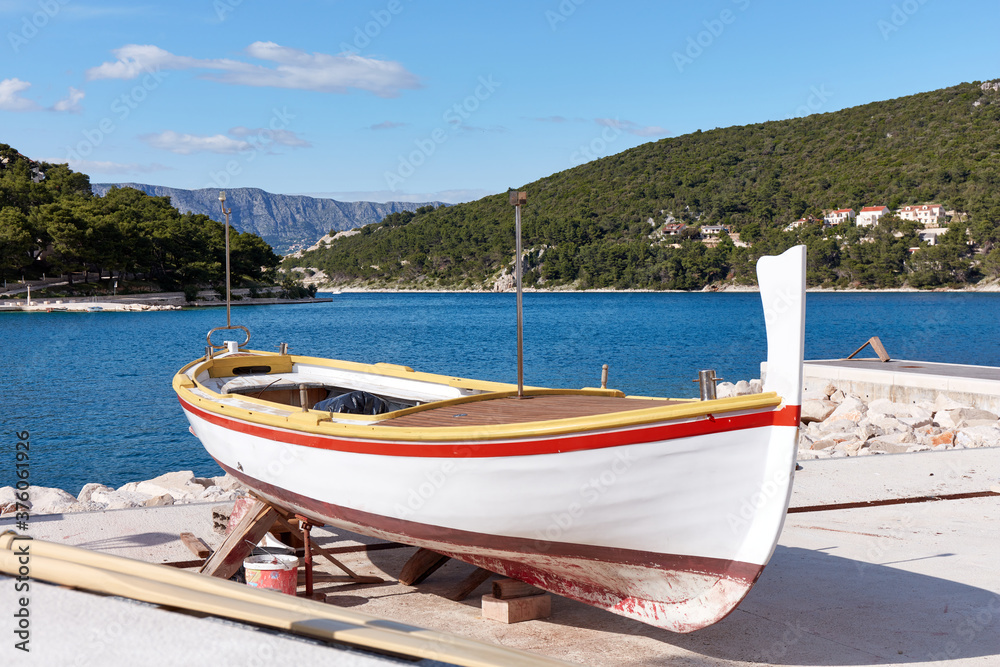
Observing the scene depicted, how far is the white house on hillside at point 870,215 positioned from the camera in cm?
11381

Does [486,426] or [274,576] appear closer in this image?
[486,426]

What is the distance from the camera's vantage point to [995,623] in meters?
5.20

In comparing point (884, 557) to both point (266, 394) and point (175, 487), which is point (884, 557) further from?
point (175, 487)

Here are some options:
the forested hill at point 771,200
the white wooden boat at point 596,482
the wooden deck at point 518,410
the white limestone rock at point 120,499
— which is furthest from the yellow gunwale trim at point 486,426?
the forested hill at point 771,200

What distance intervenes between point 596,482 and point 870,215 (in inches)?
4855

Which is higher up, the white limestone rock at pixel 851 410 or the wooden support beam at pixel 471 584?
the wooden support beam at pixel 471 584

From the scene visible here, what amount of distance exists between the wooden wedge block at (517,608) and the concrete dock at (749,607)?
0.07 metres

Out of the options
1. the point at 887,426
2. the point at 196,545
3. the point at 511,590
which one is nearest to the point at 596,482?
the point at 511,590

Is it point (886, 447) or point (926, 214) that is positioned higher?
point (926, 214)

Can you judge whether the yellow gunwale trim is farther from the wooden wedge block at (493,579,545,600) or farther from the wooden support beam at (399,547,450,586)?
the wooden wedge block at (493,579,545,600)

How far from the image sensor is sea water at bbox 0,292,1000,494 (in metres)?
20.0

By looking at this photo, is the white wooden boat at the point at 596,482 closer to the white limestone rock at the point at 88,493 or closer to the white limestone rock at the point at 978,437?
the white limestone rock at the point at 88,493

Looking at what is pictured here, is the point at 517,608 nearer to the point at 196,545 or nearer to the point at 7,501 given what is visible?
the point at 196,545

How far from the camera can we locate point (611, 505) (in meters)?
4.39
